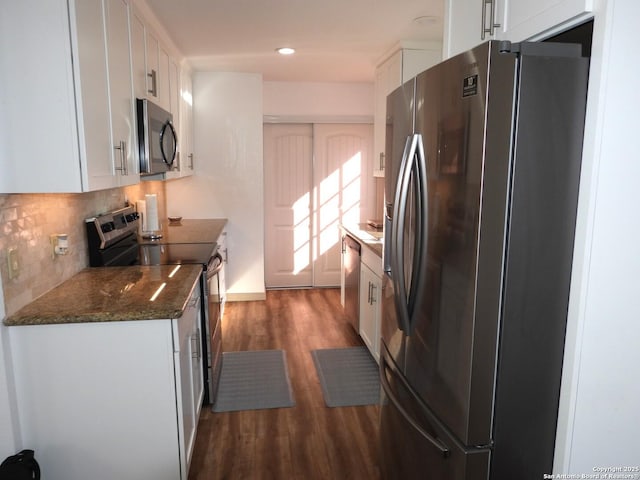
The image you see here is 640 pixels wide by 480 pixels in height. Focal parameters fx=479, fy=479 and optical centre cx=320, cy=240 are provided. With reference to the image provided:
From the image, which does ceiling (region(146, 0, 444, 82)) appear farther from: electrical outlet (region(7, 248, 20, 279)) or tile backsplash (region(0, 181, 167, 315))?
electrical outlet (region(7, 248, 20, 279))

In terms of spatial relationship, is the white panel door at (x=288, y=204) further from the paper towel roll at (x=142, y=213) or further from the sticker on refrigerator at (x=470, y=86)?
the sticker on refrigerator at (x=470, y=86)

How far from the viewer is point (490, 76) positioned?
4.19 ft

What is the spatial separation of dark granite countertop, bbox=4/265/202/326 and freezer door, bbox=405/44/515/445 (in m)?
1.02

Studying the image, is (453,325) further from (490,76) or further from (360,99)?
(360,99)

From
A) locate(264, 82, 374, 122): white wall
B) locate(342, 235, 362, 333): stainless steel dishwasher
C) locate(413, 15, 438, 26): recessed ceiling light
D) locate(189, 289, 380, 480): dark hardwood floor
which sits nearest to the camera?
locate(189, 289, 380, 480): dark hardwood floor

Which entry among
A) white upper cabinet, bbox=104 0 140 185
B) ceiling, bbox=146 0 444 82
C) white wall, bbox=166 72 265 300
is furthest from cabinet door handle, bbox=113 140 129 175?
white wall, bbox=166 72 265 300

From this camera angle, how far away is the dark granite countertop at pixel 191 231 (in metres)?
3.58

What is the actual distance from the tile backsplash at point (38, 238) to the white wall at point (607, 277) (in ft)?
6.34

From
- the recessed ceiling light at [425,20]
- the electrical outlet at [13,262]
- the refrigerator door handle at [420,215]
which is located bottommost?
the electrical outlet at [13,262]

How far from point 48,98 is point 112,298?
82 centimetres

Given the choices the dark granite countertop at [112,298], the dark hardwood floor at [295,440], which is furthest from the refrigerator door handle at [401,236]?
the dark hardwood floor at [295,440]

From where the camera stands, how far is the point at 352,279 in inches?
158

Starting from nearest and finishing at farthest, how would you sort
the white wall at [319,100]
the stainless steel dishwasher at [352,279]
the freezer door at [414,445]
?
the freezer door at [414,445] < the stainless steel dishwasher at [352,279] < the white wall at [319,100]

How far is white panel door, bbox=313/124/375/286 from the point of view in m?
5.61
